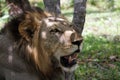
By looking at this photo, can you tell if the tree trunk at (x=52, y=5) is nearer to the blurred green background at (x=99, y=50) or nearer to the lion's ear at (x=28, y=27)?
the blurred green background at (x=99, y=50)

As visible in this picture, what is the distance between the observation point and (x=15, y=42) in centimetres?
353

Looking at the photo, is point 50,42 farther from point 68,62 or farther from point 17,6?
point 17,6

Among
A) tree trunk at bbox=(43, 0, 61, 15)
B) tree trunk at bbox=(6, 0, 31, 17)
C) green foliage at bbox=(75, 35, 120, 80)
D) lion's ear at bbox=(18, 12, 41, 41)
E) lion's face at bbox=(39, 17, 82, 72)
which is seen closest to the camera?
lion's face at bbox=(39, 17, 82, 72)

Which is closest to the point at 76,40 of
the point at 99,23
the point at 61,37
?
the point at 61,37

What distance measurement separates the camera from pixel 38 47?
3320 mm

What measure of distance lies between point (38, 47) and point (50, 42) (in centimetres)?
12

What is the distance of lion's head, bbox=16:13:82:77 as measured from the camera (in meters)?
Answer: 3.18

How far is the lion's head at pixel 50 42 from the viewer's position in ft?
10.4

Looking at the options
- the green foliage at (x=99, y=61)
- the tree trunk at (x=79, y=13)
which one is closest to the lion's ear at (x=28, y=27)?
the tree trunk at (x=79, y=13)

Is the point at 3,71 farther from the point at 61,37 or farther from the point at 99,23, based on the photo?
the point at 99,23

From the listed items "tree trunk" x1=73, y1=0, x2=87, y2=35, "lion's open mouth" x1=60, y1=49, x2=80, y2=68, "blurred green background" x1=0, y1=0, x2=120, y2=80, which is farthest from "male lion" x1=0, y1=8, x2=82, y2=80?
"tree trunk" x1=73, y1=0, x2=87, y2=35

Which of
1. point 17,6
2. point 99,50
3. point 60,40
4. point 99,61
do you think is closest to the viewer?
point 60,40

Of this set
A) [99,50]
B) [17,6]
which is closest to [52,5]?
[17,6]

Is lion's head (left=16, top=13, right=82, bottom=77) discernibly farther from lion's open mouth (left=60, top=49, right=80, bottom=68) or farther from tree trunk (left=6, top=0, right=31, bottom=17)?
tree trunk (left=6, top=0, right=31, bottom=17)
